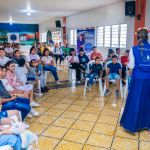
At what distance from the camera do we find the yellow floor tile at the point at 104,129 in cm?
275

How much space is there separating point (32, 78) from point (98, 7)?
16.1ft

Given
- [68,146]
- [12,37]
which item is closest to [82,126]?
[68,146]

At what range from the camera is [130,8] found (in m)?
6.06

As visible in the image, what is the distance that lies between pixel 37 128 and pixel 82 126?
2.09 feet

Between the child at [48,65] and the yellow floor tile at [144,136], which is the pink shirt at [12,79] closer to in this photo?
the child at [48,65]

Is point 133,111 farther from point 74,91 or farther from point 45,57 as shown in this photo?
→ point 45,57

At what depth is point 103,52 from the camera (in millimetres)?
7996

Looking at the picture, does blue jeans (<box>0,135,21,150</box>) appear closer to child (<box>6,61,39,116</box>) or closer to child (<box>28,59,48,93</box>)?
child (<box>6,61,39,116</box>)

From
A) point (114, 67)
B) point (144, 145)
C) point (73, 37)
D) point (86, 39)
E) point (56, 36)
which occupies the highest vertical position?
point (56, 36)

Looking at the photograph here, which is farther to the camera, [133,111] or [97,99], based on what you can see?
→ [97,99]

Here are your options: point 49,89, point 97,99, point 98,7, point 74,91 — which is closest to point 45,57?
point 49,89

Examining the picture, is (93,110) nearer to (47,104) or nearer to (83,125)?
(83,125)

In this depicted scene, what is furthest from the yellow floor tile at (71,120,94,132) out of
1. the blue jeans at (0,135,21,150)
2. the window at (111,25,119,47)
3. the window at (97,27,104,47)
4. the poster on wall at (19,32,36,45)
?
the poster on wall at (19,32,36,45)

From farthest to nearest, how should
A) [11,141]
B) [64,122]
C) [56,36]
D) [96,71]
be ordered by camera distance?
[56,36] < [96,71] < [64,122] < [11,141]
